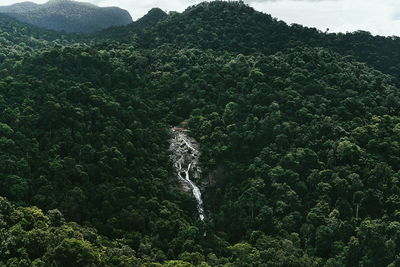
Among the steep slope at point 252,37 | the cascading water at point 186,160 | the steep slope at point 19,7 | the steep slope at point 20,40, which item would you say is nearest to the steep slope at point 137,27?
the steep slope at point 252,37

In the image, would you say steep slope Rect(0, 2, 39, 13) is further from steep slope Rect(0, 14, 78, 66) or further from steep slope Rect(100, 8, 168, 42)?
steep slope Rect(100, 8, 168, 42)

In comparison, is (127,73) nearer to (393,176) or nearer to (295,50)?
(295,50)

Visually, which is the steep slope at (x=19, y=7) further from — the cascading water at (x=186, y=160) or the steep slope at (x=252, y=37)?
the cascading water at (x=186, y=160)

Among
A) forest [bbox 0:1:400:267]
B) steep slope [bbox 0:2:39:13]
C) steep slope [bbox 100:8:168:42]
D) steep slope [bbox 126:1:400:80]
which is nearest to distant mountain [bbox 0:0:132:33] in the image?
steep slope [bbox 0:2:39:13]

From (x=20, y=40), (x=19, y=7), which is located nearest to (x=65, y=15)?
(x=19, y=7)

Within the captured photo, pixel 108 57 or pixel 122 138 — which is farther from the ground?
pixel 108 57

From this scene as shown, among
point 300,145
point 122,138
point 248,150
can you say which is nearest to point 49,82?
point 122,138
